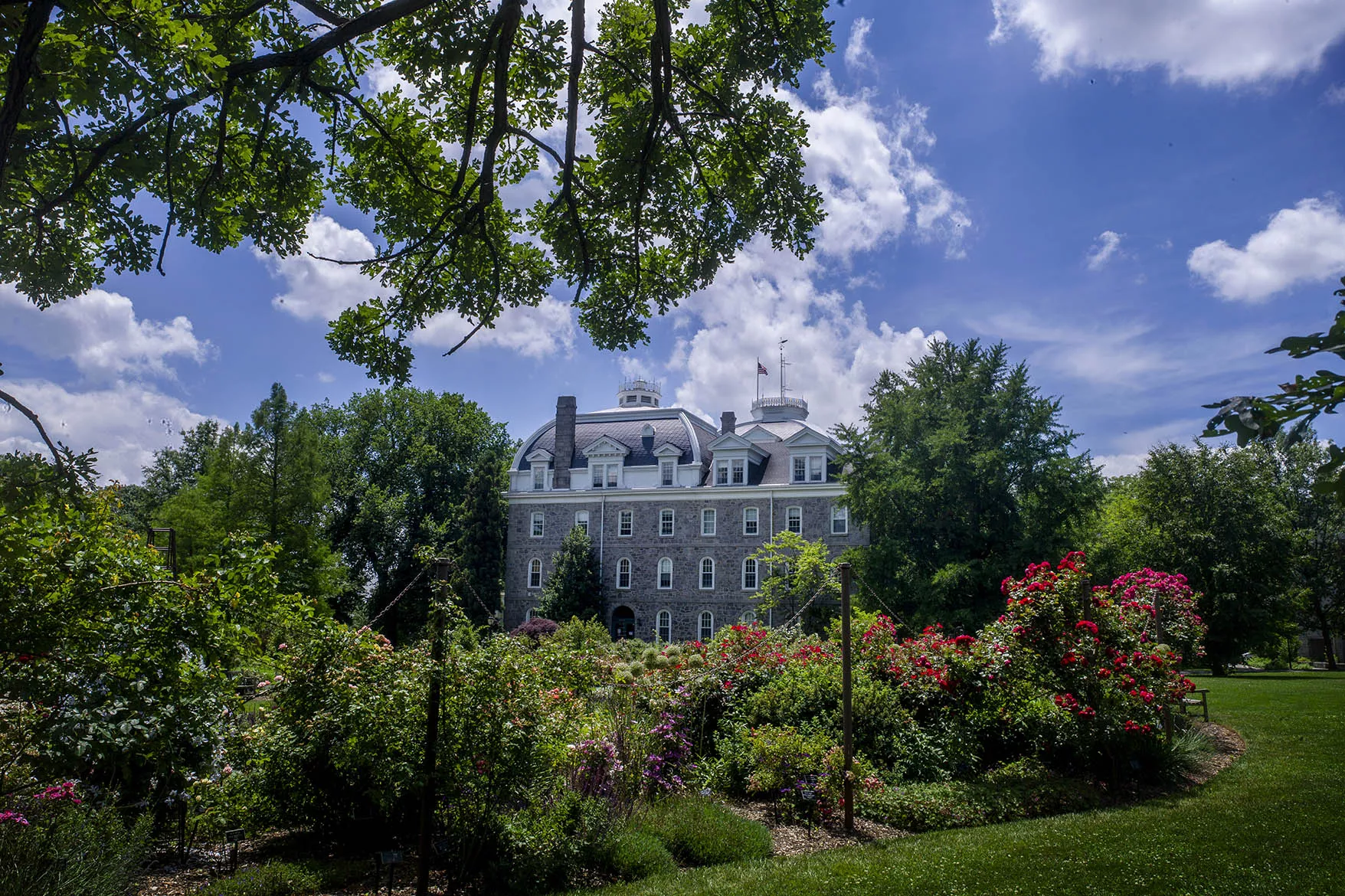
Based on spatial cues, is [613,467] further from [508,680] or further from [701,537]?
[508,680]

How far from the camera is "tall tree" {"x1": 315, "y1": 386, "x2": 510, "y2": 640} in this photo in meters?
37.6

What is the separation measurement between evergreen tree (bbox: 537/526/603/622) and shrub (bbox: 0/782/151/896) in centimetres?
2996

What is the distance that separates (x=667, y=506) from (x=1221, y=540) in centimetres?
2123

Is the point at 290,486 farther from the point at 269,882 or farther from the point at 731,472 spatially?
the point at 269,882

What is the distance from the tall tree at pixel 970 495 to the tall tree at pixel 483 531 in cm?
1960

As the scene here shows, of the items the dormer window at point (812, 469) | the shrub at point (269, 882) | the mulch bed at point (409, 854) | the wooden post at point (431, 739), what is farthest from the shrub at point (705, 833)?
the dormer window at point (812, 469)

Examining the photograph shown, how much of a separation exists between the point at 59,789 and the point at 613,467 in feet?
108

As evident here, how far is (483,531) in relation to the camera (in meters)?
37.1

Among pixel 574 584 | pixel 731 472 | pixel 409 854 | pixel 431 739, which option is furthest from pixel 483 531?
pixel 431 739

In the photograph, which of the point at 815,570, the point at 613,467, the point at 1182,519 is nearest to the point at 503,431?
the point at 613,467

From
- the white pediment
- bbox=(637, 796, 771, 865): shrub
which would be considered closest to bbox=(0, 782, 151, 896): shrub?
bbox=(637, 796, 771, 865): shrub

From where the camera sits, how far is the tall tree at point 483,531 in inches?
1449

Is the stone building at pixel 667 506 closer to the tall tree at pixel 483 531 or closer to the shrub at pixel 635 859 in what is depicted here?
the tall tree at pixel 483 531

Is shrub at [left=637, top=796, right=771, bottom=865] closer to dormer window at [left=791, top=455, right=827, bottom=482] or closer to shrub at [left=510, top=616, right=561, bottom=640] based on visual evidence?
shrub at [left=510, top=616, right=561, bottom=640]
